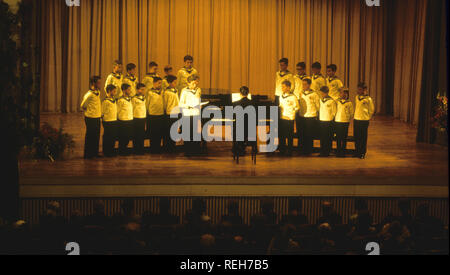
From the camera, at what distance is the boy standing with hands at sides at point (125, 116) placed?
11.8 m

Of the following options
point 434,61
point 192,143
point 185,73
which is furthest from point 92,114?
point 434,61

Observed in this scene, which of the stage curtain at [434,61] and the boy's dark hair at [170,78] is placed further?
the stage curtain at [434,61]

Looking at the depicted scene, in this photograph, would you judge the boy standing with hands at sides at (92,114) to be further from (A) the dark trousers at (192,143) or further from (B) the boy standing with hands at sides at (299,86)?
(B) the boy standing with hands at sides at (299,86)

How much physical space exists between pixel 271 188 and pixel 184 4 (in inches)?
340

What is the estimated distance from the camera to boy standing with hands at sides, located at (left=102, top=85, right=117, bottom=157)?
11.7 m

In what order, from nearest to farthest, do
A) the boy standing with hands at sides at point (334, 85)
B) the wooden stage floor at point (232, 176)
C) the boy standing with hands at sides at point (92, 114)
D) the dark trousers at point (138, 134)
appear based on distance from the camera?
the wooden stage floor at point (232, 176)
the boy standing with hands at sides at point (92, 114)
the dark trousers at point (138, 134)
the boy standing with hands at sides at point (334, 85)

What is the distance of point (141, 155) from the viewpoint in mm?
12203

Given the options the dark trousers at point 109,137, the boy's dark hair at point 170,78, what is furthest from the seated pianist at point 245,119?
the dark trousers at point 109,137

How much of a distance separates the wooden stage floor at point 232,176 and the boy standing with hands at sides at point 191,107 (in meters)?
0.26

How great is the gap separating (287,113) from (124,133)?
9.22 ft

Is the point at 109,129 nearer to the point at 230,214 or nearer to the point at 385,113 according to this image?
the point at 230,214

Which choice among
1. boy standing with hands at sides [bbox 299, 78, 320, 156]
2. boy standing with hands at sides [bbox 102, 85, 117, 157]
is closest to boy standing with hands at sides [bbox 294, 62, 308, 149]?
boy standing with hands at sides [bbox 299, 78, 320, 156]

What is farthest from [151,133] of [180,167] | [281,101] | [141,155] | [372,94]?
[372,94]
